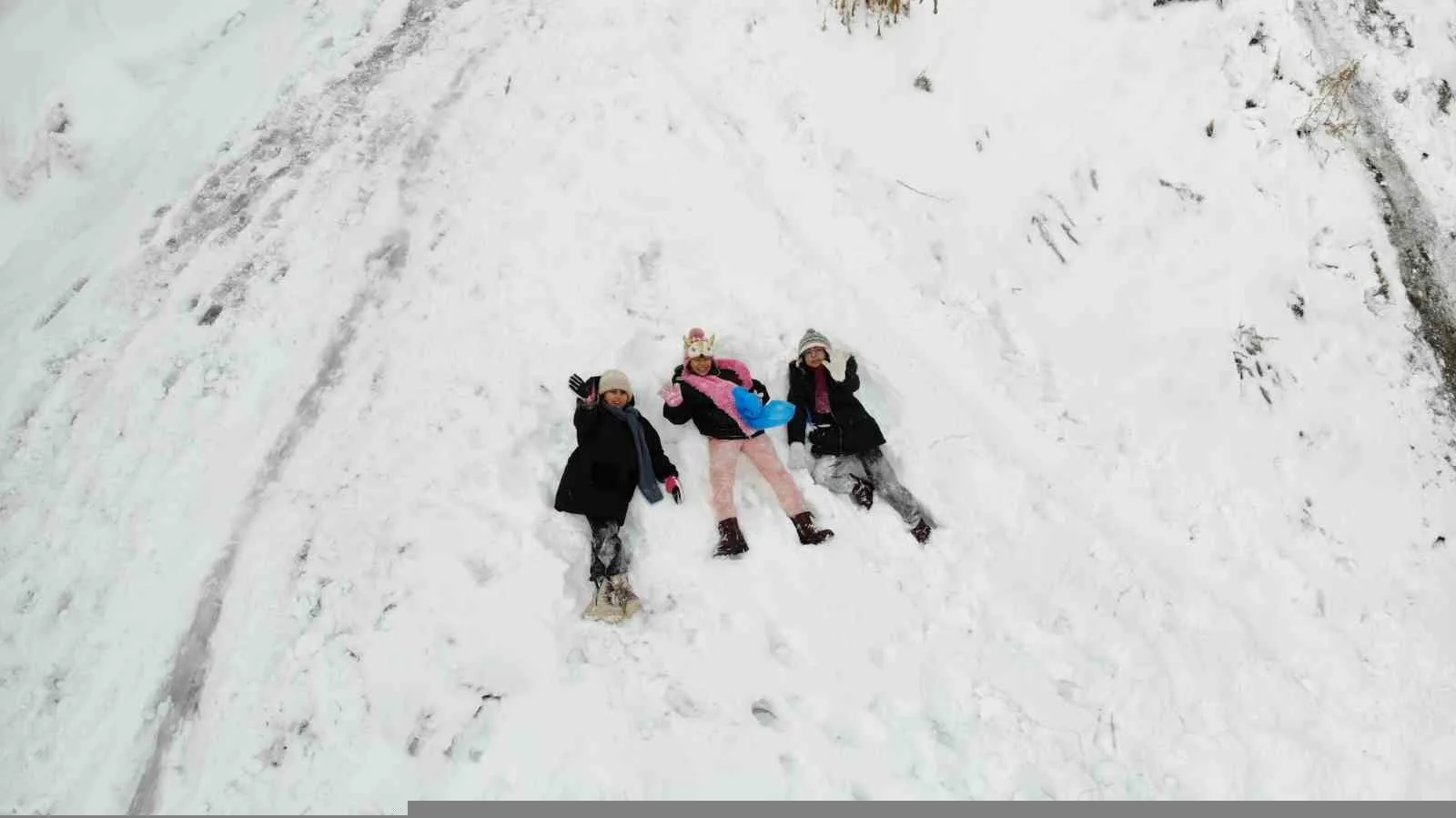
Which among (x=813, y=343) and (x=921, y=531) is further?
(x=813, y=343)

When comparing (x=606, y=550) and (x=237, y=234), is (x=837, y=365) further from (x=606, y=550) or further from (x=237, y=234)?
(x=237, y=234)

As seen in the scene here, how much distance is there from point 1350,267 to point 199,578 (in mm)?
7889

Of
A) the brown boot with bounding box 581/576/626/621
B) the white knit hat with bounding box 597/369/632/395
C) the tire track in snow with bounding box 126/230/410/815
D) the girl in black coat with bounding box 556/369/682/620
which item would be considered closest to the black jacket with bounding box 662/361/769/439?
the girl in black coat with bounding box 556/369/682/620

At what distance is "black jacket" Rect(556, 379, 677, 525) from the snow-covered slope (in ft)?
0.69

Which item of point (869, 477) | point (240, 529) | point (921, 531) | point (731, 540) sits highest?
point (240, 529)

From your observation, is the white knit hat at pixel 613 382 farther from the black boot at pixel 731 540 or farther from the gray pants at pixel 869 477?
the gray pants at pixel 869 477

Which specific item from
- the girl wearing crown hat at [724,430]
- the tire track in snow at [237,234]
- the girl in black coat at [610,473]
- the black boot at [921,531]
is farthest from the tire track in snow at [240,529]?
the black boot at [921,531]

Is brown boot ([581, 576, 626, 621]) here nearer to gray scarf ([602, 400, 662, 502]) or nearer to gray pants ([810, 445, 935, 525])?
gray scarf ([602, 400, 662, 502])

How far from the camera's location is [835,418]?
5664 mm

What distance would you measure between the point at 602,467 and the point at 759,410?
3.58ft

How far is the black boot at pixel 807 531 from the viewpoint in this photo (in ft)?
17.2

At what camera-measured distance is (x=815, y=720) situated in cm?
455

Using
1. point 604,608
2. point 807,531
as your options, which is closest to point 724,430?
point 807,531

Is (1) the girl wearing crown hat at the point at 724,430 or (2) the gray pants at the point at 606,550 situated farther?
(1) the girl wearing crown hat at the point at 724,430
